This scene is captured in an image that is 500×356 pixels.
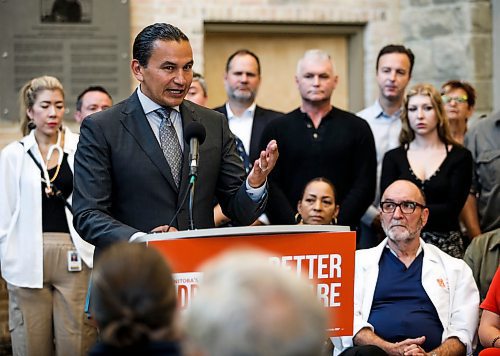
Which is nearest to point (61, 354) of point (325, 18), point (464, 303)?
point (464, 303)

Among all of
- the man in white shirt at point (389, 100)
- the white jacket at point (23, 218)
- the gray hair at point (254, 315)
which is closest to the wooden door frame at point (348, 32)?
the man in white shirt at point (389, 100)

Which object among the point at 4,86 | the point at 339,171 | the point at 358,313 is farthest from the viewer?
the point at 4,86

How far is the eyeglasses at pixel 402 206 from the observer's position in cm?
519

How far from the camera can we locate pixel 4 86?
7605 mm

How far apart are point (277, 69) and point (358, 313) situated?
387cm

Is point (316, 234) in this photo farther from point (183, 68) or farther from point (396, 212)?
point (396, 212)

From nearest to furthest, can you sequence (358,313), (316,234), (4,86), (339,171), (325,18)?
(316,234) → (358,313) → (339,171) → (4,86) → (325,18)

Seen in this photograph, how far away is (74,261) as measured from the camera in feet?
19.9

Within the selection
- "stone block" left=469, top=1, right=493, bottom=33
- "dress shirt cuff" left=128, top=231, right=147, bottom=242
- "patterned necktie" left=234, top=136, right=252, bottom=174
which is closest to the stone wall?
"stone block" left=469, top=1, right=493, bottom=33

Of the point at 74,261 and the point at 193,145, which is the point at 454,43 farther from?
the point at 193,145

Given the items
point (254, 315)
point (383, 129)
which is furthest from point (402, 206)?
point (254, 315)

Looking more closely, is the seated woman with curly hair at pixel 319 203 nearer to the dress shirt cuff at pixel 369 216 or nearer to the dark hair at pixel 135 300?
the dress shirt cuff at pixel 369 216

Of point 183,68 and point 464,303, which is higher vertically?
point 183,68

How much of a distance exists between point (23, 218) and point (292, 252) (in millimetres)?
2876
